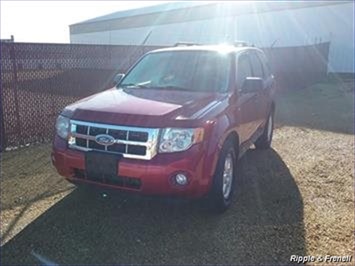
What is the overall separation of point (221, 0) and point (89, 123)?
3155 cm

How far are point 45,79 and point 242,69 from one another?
380 cm

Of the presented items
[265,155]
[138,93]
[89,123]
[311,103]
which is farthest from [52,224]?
[311,103]

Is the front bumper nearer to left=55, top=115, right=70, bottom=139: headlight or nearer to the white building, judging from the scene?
left=55, top=115, right=70, bottom=139: headlight

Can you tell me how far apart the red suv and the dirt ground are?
362 mm

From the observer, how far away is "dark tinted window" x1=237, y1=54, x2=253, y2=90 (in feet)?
16.9

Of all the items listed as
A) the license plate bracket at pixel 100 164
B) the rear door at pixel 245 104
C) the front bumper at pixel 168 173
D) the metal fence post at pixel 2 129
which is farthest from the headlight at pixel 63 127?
the metal fence post at pixel 2 129

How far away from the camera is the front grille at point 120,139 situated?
3.80 metres

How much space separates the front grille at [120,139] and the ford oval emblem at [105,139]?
11 mm

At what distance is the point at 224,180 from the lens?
14.4 feet

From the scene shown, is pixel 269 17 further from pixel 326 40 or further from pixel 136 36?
pixel 136 36

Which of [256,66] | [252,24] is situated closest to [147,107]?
[256,66]

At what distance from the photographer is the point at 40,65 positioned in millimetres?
7312

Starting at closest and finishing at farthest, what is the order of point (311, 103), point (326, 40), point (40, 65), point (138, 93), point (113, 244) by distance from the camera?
point (113, 244) → point (138, 93) → point (40, 65) → point (311, 103) → point (326, 40)

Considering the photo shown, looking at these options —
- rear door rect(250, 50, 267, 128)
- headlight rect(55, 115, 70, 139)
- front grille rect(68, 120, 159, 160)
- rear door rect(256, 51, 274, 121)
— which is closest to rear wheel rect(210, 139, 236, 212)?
front grille rect(68, 120, 159, 160)
